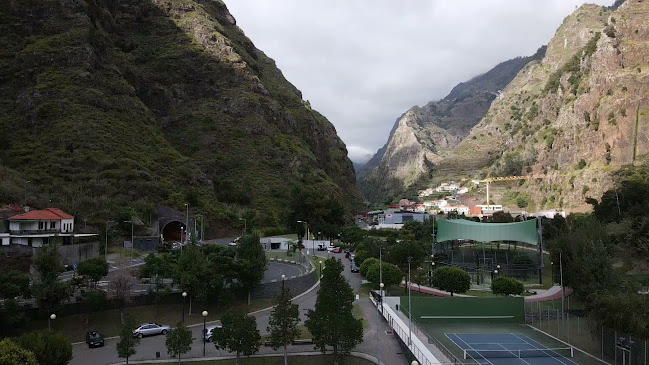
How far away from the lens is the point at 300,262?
184ft

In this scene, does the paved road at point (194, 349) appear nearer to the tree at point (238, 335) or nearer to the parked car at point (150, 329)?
the parked car at point (150, 329)

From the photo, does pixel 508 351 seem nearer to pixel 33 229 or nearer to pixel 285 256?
pixel 285 256

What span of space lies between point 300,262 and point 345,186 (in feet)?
358

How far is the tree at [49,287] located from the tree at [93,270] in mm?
2129

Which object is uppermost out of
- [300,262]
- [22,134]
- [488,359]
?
[22,134]

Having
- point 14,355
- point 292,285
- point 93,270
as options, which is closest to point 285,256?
point 292,285

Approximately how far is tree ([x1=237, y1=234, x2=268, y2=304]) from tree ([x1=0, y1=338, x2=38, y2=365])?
1865 centimetres

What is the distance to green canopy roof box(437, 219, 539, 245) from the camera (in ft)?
212

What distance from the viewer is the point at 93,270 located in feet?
120

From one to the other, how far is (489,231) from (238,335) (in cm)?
4768

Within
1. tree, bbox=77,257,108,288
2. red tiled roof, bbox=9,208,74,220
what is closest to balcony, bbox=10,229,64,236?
red tiled roof, bbox=9,208,74,220

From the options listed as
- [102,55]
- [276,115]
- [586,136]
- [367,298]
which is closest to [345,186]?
[276,115]

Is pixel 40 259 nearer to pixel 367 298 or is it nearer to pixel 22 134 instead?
pixel 367 298

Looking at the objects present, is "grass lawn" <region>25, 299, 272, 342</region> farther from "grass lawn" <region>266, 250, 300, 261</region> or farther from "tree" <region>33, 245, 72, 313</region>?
"grass lawn" <region>266, 250, 300, 261</region>
